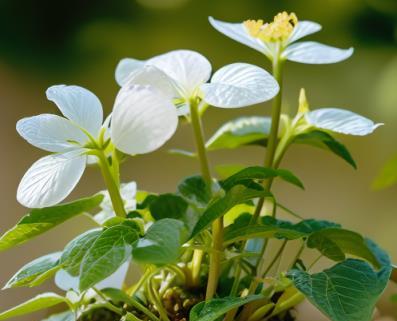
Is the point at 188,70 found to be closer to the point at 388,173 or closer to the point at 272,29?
the point at 272,29

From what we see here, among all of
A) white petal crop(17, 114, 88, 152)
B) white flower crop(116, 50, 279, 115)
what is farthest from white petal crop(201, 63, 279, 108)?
white petal crop(17, 114, 88, 152)

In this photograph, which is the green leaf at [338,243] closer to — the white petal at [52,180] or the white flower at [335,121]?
the white flower at [335,121]

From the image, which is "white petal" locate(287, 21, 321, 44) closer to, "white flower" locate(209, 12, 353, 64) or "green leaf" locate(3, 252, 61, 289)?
"white flower" locate(209, 12, 353, 64)

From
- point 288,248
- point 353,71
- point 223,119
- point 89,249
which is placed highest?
point 89,249

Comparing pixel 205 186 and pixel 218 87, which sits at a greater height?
pixel 218 87

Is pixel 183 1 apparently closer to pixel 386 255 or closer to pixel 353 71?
pixel 353 71

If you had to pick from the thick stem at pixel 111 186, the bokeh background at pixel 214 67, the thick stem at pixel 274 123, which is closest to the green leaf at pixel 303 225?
the thick stem at pixel 274 123

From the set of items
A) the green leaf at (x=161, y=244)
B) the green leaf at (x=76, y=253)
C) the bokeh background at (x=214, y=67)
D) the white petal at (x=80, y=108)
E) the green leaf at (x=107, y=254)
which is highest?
the white petal at (x=80, y=108)

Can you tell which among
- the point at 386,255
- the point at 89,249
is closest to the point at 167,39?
the point at 386,255
